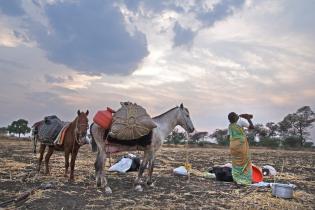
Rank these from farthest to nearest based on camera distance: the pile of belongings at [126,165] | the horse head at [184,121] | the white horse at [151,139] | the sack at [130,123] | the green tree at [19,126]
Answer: the green tree at [19,126] → the pile of belongings at [126,165] → the horse head at [184,121] → the white horse at [151,139] → the sack at [130,123]

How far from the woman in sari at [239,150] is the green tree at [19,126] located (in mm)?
58356

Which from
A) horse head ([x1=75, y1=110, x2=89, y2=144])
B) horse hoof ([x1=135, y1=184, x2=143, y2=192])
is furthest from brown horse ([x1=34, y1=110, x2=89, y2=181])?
horse hoof ([x1=135, y1=184, x2=143, y2=192])

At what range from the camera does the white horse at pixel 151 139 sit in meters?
9.62

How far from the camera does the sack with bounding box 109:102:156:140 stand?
948 cm

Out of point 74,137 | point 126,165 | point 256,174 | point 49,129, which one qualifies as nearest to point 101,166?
point 74,137

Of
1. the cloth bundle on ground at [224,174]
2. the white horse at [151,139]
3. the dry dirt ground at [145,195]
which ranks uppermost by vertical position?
the white horse at [151,139]

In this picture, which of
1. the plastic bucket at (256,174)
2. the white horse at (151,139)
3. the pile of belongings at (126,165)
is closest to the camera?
the white horse at (151,139)

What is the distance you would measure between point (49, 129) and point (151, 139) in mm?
3713

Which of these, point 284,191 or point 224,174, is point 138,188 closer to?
point 224,174

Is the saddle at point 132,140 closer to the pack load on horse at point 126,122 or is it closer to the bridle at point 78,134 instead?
the pack load on horse at point 126,122

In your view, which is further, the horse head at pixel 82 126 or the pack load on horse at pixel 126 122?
the horse head at pixel 82 126

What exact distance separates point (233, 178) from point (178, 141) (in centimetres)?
4703

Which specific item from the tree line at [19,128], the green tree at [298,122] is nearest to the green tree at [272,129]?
the green tree at [298,122]

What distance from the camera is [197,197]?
29.1 ft
